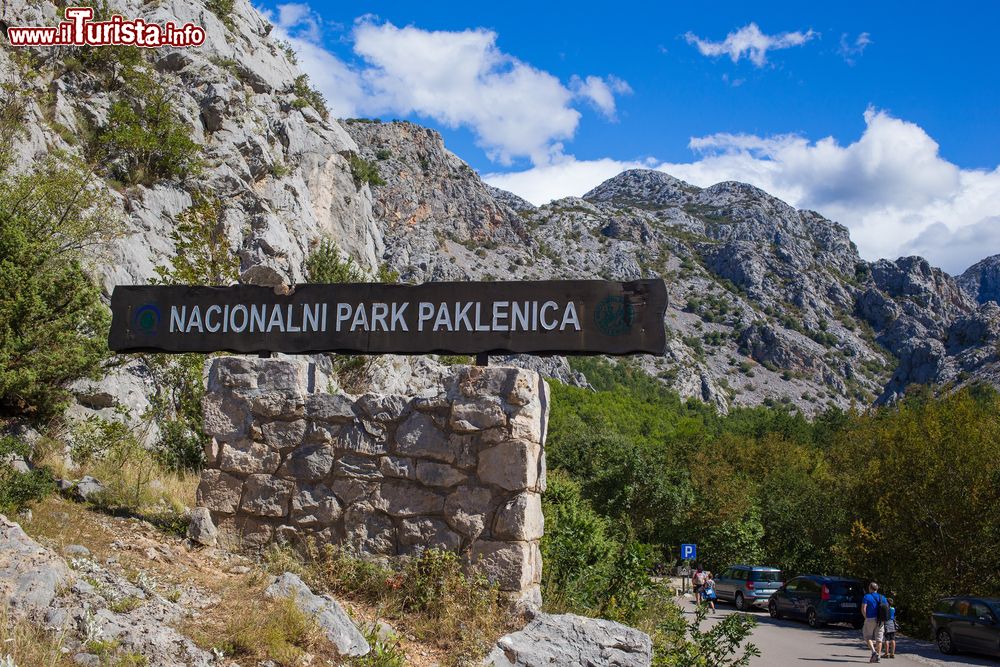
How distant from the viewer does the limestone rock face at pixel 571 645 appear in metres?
5.70

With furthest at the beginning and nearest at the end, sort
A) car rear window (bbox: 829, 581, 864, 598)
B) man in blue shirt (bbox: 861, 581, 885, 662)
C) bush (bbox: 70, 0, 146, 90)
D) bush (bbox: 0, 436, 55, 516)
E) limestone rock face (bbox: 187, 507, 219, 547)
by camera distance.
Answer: bush (bbox: 70, 0, 146, 90)
car rear window (bbox: 829, 581, 864, 598)
man in blue shirt (bbox: 861, 581, 885, 662)
limestone rock face (bbox: 187, 507, 219, 547)
bush (bbox: 0, 436, 55, 516)

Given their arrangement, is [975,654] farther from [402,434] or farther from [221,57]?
[221,57]

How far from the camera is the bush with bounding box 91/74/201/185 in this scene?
2206 centimetres

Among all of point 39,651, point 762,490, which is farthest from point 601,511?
point 39,651

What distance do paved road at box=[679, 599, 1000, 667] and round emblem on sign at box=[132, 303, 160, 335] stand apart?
29.3 ft

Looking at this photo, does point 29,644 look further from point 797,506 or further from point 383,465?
point 797,506

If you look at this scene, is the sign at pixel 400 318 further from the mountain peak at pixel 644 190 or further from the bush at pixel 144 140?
the mountain peak at pixel 644 190

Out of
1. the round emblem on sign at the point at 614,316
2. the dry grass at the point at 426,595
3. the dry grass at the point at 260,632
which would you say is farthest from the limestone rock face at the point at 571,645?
the round emblem on sign at the point at 614,316

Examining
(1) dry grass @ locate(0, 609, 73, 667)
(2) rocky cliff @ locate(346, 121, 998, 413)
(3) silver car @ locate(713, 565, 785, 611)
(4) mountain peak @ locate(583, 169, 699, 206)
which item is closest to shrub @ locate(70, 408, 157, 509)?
(1) dry grass @ locate(0, 609, 73, 667)

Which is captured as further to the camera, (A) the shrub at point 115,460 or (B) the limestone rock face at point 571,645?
(A) the shrub at point 115,460

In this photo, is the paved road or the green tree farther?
the paved road

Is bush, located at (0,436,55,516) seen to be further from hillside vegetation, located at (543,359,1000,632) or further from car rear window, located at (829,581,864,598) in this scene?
car rear window, located at (829,581,864,598)

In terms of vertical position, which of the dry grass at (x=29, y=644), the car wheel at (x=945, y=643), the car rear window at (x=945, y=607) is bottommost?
the car wheel at (x=945, y=643)

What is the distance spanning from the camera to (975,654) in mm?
15164
